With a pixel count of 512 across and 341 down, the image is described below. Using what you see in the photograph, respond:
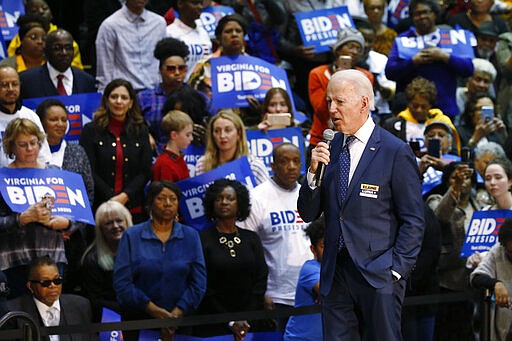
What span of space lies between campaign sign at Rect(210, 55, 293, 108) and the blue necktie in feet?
13.8

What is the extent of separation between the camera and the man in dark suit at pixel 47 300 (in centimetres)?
764

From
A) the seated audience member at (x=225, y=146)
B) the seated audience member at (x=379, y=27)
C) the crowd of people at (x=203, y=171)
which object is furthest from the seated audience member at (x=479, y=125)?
the seated audience member at (x=225, y=146)

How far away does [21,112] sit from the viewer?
29.6 feet

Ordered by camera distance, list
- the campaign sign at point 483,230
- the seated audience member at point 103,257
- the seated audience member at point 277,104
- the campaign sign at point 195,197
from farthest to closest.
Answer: the seated audience member at point 277,104
the campaign sign at point 195,197
the campaign sign at point 483,230
the seated audience member at point 103,257

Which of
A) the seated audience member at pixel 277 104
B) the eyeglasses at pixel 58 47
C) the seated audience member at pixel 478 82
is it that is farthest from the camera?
the seated audience member at pixel 478 82

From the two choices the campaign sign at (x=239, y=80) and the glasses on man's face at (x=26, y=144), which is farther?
the campaign sign at (x=239, y=80)

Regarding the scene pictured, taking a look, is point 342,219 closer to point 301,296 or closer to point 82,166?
point 301,296

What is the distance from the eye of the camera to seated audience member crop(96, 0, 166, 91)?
1092 cm

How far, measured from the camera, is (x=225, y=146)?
364 inches

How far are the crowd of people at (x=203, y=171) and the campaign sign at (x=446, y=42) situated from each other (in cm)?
5

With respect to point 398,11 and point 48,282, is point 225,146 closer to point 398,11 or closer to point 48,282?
point 48,282

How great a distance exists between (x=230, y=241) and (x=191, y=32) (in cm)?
382

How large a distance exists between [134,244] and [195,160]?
5.73ft

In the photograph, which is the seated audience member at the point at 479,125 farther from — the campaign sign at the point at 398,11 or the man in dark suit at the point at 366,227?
the man in dark suit at the point at 366,227
